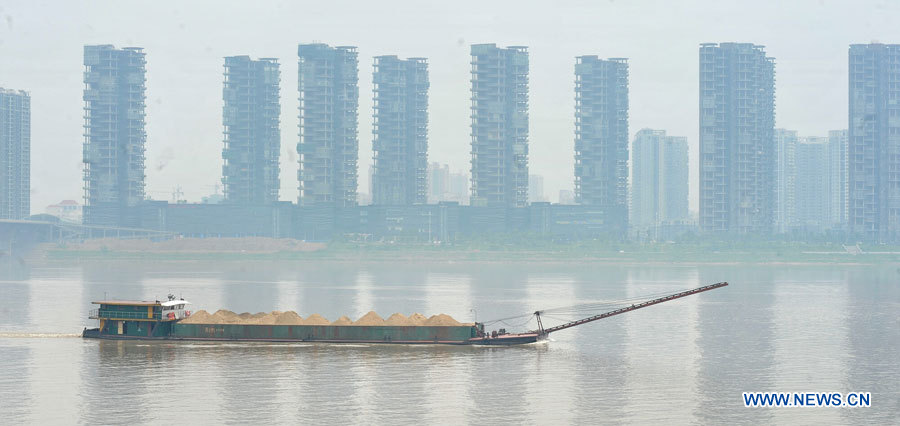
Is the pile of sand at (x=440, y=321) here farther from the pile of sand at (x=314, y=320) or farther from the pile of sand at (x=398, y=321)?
the pile of sand at (x=398, y=321)

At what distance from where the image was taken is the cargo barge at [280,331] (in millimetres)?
92000

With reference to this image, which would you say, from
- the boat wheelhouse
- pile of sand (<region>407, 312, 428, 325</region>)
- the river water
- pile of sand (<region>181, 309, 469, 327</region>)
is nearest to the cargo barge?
the boat wheelhouse

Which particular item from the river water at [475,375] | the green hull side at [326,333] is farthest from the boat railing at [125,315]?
the green hull side at [326,333]

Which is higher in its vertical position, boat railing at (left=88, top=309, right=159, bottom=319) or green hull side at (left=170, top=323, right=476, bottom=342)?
boat railing at (left=88, top=309, right=159, bottom=319)

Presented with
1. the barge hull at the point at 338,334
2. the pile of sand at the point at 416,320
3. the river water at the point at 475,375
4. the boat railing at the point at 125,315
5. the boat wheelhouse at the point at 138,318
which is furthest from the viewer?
the boat railing at the point at 125,315

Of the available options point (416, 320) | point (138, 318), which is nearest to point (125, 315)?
point (138, 318)

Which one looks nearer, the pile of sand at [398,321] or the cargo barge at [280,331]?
the cargo barge at [280,331]

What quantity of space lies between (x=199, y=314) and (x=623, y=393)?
44264 mm

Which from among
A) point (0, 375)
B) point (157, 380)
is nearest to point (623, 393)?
point (157, 380)

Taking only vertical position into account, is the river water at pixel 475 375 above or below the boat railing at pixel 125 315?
below

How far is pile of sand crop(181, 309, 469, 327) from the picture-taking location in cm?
9306

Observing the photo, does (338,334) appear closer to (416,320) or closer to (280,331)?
(280,331)

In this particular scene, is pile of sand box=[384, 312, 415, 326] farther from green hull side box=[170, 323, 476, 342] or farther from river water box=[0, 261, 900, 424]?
river water box=[0, 261, 900, 424]

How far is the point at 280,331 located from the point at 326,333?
13.7 feet
